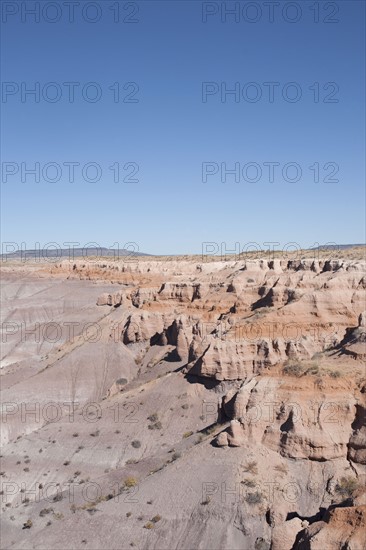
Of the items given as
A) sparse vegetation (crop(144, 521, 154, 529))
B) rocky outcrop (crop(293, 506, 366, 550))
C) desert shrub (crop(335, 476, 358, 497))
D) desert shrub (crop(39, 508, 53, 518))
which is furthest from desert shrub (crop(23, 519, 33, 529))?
desert shrub (crop(335, 476, 358, 497))

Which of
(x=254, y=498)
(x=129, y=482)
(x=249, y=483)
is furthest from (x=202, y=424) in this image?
(x=254, y=498)

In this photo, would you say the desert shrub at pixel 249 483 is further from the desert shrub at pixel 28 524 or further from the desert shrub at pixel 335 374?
the desert shrub at pixel 28 524

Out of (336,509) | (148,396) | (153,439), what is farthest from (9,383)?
(336,509)

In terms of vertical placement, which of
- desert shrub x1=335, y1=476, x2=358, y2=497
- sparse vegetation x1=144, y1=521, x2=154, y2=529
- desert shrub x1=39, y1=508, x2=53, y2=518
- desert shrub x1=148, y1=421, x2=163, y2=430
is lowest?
desert shrub x1=39, y1=508, x2=53, y2=518

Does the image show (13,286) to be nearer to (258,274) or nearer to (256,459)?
(258,274)

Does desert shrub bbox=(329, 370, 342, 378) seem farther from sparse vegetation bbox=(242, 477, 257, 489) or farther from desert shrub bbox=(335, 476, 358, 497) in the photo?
sparse vegetation bbox=(242, 477, 257, 489)

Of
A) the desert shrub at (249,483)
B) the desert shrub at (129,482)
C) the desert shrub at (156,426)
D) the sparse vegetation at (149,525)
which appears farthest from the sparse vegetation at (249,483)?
the desert shrub at (156,426)
